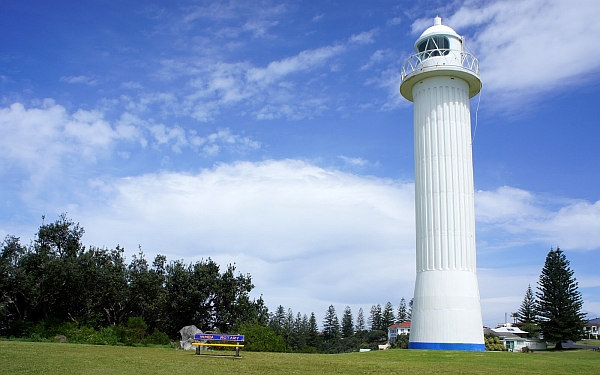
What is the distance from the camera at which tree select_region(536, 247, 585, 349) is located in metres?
53.4

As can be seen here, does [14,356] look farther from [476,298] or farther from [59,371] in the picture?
[476,298]

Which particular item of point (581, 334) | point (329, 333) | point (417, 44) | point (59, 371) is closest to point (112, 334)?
point (59, 371)

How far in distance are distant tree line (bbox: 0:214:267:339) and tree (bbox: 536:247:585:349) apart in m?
34.2

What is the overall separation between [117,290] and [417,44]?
76.9ft

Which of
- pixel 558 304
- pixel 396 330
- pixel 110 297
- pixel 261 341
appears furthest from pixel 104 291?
pixel 396 330

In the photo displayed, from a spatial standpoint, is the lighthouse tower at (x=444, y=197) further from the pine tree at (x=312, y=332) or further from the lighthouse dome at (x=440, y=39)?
the pine tree at (x=312, y=332)

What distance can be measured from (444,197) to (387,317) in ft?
271

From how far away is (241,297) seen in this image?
35.8m

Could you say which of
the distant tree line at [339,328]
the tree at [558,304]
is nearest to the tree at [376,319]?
the distant tree line at [339,328]

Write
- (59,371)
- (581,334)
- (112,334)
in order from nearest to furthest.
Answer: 1. (59,371)
2. (112,334)
3. (581,334)

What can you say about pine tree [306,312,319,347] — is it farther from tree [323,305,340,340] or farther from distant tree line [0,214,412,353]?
distant tree line [0,214,412,353]

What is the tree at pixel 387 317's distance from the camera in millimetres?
103188

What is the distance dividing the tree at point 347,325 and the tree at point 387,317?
252 inches

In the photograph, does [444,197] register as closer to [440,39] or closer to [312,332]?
[440,39]
